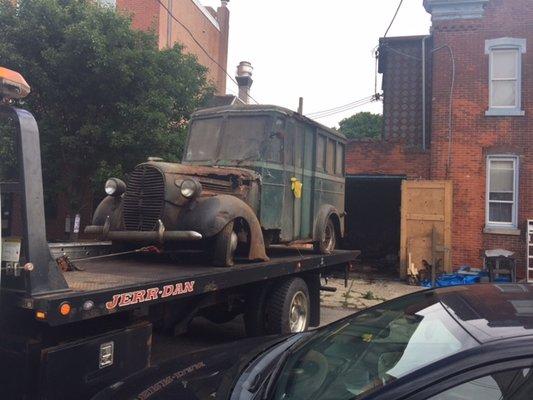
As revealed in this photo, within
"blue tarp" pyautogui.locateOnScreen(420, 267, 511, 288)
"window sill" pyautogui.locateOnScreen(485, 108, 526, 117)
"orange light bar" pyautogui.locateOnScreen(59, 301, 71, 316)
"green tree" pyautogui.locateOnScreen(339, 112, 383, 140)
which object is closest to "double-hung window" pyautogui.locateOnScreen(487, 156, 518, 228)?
"window sill" pyautogui.locateOnScreen(485, 108, 526, 117)

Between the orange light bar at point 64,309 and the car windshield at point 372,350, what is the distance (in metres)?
1.38

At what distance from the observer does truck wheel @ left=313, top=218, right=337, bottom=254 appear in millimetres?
7598

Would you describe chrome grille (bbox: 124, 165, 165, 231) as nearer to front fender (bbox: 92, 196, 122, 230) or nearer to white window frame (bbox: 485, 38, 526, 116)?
front fender (bbox: 92, 196, 122, 230)

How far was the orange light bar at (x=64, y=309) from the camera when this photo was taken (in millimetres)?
2971

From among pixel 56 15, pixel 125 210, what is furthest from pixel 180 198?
pixel 56 15

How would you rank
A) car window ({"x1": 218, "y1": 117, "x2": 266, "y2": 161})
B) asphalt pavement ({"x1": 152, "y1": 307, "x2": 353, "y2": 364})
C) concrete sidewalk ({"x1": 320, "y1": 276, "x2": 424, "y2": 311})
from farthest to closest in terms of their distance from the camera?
concrete sidewalk ({"x1": 320, "y1": 276, "x2": 424, "y2": 311}), car window ({"x1": 218, "y1": 117, "x2": 266, "y2": 161}), asphalt pavement ({"x1": 152, "y1": 307, "x2": 353, "y2": 364})

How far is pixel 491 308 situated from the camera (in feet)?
7.14

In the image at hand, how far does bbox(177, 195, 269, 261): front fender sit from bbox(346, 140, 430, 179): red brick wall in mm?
9425

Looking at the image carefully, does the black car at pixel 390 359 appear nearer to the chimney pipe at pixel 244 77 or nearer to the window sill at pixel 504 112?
the window sill at pixel 504 112

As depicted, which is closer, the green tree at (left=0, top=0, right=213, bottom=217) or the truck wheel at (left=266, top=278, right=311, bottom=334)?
the truck wheel at (left=266, top=278, right=311, bottom=334)

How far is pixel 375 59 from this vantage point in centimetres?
1656

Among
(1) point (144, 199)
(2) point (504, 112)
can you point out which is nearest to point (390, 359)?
(1) point (144, 199)

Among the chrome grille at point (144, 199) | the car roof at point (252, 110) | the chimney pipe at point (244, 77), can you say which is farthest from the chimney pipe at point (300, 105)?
the chimney pipe at point (244, 77)

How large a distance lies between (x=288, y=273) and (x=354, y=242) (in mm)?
13479
